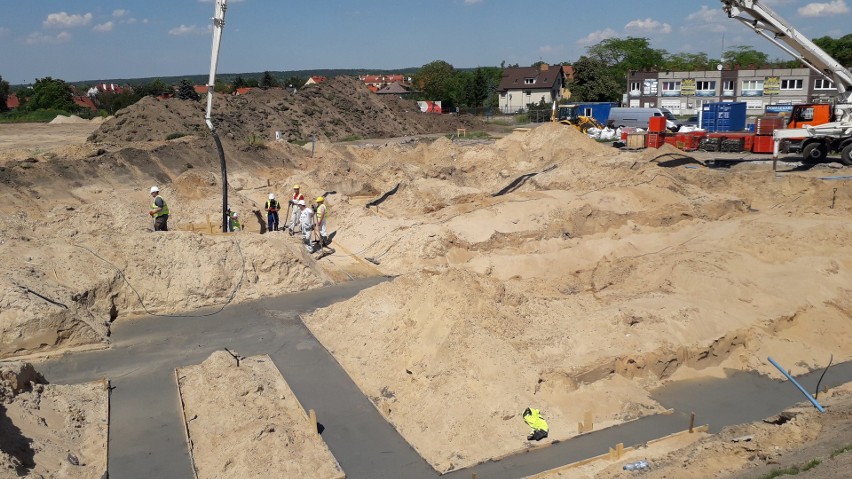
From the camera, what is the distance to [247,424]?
8883mm

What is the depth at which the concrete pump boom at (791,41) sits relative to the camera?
72.4 feet

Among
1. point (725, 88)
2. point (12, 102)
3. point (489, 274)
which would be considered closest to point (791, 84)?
point (725, 88)

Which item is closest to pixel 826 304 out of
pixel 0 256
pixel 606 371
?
pixel 606 371

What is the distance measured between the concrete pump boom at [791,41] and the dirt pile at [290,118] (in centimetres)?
1773

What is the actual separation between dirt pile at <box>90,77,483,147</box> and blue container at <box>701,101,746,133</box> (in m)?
14.5

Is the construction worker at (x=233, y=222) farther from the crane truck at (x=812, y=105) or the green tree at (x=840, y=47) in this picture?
the green tree at (x=840, y=47)

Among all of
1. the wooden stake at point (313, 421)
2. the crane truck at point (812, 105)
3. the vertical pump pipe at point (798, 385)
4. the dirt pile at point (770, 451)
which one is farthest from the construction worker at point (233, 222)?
the crane truck at point (812, 105)

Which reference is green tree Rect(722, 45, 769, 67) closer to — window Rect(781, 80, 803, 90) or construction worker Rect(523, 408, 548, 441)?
window Rect(781, 80, 803, 90)

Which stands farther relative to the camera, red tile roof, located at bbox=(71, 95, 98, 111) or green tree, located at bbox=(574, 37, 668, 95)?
green tree, located at bbox=(574, 37, 668, 95)

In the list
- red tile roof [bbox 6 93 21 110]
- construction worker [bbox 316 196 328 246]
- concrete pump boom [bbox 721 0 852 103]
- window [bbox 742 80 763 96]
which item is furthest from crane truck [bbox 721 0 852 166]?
red tile roof [bbox 6 93 21 110]

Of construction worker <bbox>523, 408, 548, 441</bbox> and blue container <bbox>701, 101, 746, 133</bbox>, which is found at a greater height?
blue container <bbox>701, 101, 746, 133</bbox>

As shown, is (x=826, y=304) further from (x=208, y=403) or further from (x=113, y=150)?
(x=113, y=150)

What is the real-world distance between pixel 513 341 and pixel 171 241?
23.7ft

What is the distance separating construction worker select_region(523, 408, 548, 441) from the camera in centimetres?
884
